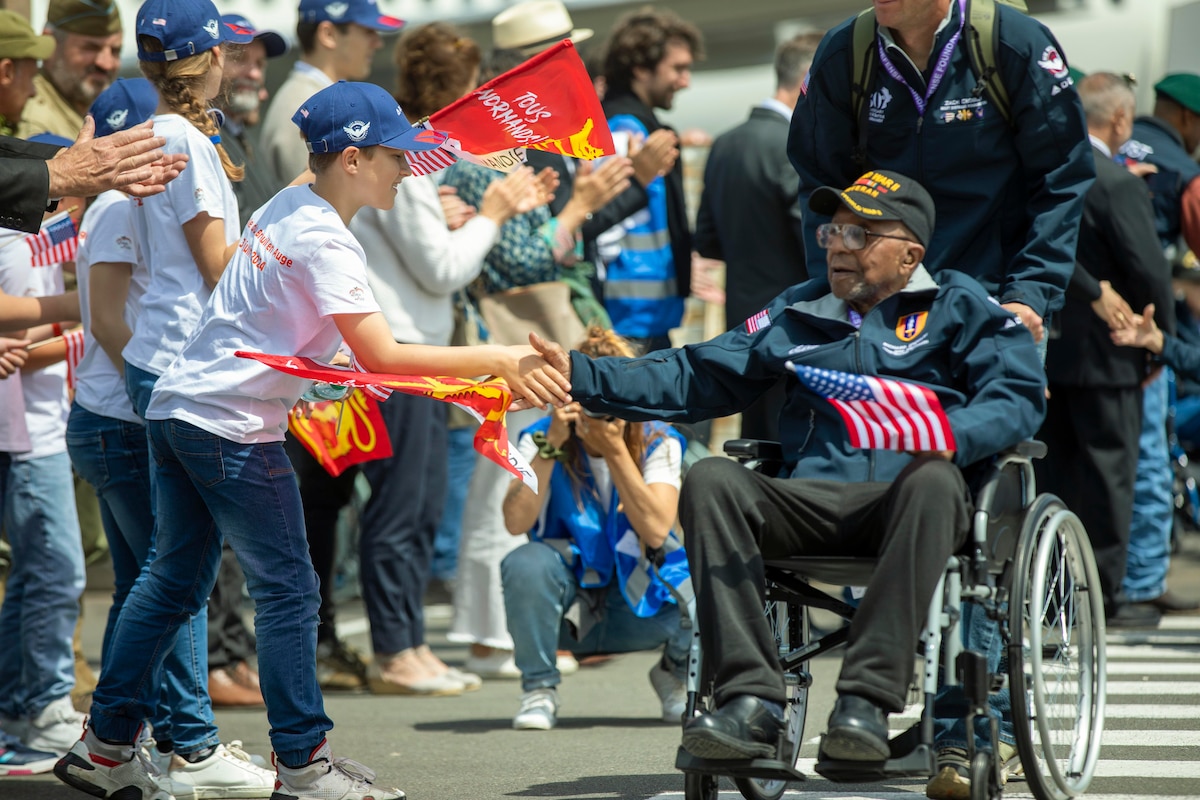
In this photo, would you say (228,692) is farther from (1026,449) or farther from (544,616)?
(1026,449)

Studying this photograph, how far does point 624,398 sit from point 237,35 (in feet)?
5.32

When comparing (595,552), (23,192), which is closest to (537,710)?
(595,552)

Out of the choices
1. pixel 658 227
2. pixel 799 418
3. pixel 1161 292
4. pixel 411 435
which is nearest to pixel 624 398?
pixel 799 418

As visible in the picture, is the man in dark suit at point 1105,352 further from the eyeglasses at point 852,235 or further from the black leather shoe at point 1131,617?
the eyeglasses at point 852,235

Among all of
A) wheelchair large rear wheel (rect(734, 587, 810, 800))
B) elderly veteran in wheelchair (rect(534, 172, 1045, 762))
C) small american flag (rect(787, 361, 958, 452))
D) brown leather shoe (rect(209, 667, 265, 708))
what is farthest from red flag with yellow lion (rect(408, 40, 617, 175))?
brown leather shoe (rect(209, 667, 265, 708))

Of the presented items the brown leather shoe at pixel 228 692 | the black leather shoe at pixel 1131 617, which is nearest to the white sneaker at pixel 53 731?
the brown leather shoe at pixel 228 692

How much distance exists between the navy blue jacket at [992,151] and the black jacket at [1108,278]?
2.49 meters

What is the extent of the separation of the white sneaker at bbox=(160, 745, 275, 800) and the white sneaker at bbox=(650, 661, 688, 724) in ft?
5.23

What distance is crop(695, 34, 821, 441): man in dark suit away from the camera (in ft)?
25.3

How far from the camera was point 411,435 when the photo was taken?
6750 mm

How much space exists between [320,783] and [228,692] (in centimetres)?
230

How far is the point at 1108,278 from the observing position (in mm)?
7652

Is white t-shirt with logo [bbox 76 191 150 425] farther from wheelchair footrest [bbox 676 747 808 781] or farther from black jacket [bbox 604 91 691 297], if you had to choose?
black jacket [bbox 604 91 691 297]

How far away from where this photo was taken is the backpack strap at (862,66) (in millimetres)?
5145
